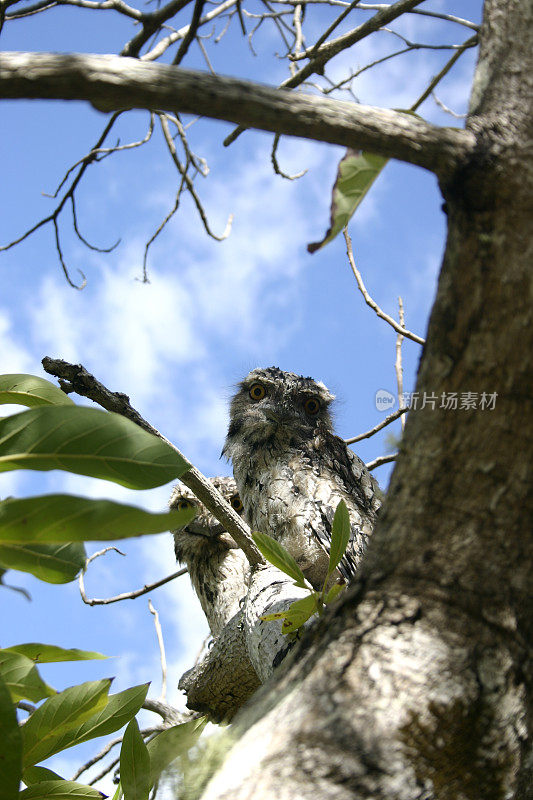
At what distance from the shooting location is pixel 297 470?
364 centimetres

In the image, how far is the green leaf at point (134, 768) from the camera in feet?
3.74

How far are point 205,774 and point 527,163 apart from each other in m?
0.82

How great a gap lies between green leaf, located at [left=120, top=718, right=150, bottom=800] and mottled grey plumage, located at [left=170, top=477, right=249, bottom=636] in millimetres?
3232

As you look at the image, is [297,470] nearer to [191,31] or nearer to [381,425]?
[381,425]

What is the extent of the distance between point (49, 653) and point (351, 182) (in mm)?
847

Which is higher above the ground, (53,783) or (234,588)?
(234,588)

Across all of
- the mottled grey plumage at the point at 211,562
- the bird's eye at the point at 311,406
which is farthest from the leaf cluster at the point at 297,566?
the mottled grey plumage at the point at 211,562

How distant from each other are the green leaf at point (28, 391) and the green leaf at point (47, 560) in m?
0.30

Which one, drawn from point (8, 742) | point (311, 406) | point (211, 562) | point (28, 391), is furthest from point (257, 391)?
point (8, 742)

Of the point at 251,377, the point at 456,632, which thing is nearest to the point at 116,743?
the point at 251,377

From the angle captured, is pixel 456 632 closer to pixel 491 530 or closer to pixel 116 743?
pixel 491 530

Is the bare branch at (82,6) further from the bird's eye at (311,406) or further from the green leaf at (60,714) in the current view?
the green leaf at (60,714)

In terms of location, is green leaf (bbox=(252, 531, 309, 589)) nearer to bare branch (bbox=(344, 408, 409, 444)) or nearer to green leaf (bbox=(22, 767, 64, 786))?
green leaf (bbox=(22, 767, 64, 786))

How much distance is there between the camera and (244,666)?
265 centimetres
